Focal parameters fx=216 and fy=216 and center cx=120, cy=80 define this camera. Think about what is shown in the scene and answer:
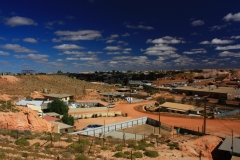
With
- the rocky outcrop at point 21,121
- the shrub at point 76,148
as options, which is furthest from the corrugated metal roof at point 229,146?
the rocky outcrop at point 21,121

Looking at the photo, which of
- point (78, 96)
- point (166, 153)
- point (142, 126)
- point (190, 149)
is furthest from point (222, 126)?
point (78, 96)

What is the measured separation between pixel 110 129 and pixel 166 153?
495 inches

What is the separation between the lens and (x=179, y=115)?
4428cm

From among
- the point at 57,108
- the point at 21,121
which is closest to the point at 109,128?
the point at 21,121

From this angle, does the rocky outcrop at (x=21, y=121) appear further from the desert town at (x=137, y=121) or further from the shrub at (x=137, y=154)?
the shrub at (x=137, y=154)

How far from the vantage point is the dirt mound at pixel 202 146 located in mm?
20706

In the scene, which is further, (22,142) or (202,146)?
→ (202,146)

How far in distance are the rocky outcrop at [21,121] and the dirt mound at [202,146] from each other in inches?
570

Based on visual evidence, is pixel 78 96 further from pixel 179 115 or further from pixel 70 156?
pixel 70 156

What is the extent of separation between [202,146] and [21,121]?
61.1 feet

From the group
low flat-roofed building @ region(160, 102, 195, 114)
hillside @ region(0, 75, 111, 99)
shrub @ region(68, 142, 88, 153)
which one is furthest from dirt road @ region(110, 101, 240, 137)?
hillside @ region(0, 75, 111, 99)

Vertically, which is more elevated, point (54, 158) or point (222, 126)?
point (54, 158)

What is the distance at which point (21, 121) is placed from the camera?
21.3m

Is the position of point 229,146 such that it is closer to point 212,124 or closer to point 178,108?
point 212,124
